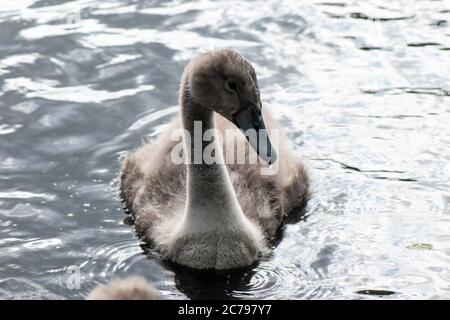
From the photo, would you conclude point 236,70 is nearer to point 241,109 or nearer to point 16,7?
point 241,109

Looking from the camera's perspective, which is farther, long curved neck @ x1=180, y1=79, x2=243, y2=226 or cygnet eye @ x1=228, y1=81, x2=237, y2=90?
long curved neck @ x1=180, y1=79, x2=243, y2=226

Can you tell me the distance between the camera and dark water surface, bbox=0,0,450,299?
9.02m

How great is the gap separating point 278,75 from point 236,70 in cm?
378

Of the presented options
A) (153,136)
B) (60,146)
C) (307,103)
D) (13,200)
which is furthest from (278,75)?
(13,200)

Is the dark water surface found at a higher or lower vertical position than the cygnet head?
lower

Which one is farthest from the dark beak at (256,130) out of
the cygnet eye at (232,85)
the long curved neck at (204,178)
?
the long curved neck at (204,178)

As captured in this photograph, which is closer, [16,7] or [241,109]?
[241,109]

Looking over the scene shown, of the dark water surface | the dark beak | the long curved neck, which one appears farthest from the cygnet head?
the dark water surface

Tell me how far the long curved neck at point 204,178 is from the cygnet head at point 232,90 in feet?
0.52

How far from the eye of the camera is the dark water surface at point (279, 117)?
902cm

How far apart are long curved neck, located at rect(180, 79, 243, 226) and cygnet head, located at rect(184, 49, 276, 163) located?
0.16m

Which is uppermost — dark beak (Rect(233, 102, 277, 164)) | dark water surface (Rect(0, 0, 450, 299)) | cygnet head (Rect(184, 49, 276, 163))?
cygnet head (Rect(184, 49, 276, 163))

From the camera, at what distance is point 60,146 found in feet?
36.2
